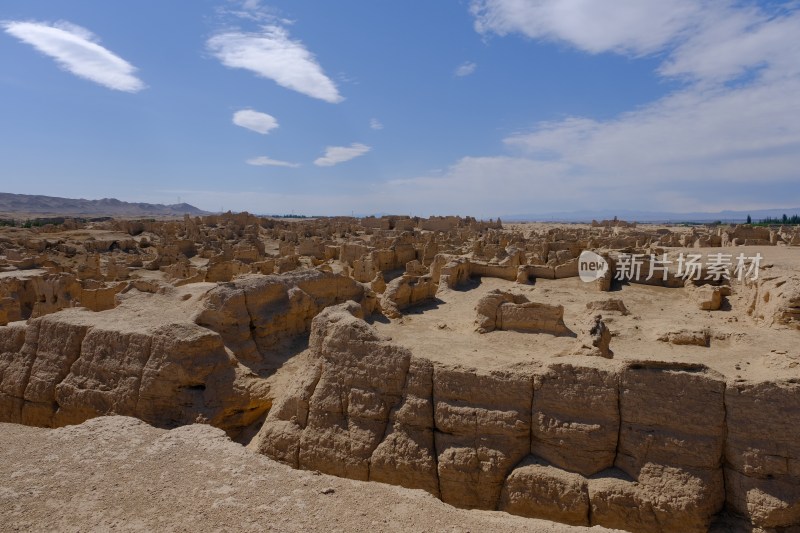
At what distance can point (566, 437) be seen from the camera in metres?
7.02

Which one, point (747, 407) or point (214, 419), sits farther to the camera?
point (214, 419)

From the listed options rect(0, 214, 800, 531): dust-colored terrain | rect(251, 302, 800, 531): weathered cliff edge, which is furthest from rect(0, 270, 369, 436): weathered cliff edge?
rect(251, 302, 800, 531): weathered cliff edge

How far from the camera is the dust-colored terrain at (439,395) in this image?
632 cm

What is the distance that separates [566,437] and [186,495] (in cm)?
483

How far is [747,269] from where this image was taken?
61.5 ft

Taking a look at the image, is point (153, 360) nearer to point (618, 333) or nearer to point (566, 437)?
point (566, 437)

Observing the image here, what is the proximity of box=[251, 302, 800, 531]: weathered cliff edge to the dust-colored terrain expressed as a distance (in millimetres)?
23

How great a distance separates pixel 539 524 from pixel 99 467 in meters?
5.00

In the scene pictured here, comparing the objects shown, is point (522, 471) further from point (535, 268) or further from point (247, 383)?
point (535, 268)

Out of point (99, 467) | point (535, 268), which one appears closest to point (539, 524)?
point (99, 467)

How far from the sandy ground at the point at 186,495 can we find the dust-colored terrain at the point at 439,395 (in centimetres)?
4

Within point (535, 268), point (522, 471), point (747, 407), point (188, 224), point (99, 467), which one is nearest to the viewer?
point (99, 467)
